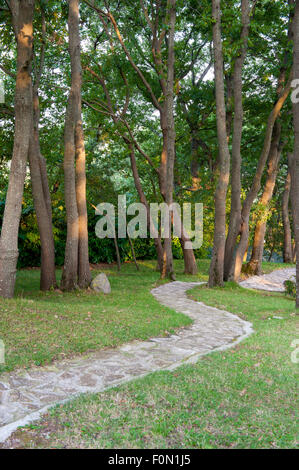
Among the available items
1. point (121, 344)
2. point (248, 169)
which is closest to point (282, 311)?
point (121, 344)

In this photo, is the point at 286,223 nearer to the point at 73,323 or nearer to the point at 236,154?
the point at 236,154

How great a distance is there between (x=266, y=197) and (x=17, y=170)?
11.9m

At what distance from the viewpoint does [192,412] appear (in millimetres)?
3662

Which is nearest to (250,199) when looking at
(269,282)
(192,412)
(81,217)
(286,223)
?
(269,282)

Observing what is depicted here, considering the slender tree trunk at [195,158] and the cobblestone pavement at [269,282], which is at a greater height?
the slender tree trunk at [195,158]

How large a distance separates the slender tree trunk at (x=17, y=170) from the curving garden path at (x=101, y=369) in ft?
11.1

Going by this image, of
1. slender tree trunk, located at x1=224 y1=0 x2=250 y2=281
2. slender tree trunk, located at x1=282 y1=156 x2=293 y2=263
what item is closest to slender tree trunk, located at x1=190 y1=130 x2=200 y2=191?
slender tree trunk, located at x1=224 y1=0 x2=250 y2=281

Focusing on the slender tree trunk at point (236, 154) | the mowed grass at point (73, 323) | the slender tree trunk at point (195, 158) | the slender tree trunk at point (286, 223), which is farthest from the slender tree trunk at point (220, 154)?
the slender tree trunk at point (286, 223)

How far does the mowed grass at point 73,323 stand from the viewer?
5410 mm

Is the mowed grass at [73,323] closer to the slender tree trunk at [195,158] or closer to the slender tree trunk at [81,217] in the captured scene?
the slender tree trunk at [81,217]

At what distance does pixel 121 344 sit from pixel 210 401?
8.03ft

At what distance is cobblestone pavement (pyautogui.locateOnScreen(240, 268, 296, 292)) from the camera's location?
1507 centimetres

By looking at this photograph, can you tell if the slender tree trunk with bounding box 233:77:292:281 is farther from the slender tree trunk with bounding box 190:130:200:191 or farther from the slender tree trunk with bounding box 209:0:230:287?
the slender tree trunk with bounding box 190:130:200:191
